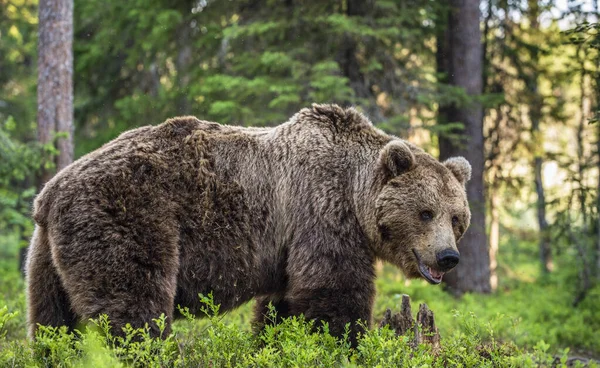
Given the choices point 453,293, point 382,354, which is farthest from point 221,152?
point 453,293

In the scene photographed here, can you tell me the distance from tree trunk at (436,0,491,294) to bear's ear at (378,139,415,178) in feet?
23.9

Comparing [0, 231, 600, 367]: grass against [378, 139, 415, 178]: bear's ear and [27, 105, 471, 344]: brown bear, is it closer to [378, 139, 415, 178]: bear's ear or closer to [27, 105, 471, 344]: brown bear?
[27, 105, 471, 344]: brown bear

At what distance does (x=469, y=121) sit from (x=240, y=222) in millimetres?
8592

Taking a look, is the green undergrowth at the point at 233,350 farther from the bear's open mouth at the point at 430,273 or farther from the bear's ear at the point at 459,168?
the bear's ear at the point at 459,168

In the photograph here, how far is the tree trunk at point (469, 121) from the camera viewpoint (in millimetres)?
13125

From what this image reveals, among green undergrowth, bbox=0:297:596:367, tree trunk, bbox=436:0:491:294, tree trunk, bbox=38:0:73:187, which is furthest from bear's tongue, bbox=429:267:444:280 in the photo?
tree trunk, bbox=436:0:491:294

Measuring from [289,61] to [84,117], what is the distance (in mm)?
7359

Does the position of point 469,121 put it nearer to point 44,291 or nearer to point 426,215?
point 426,215

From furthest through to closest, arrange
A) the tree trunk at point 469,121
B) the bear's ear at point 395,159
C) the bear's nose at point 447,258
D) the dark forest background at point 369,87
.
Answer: the tree trunk at point 469,121 < the dark forest background at point 369,87 < the bear's ear at point 395,159 < the bear's nose at point 447,258

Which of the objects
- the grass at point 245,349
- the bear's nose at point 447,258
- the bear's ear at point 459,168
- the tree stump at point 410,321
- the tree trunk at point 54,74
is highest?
the tree trunk at point 54,74

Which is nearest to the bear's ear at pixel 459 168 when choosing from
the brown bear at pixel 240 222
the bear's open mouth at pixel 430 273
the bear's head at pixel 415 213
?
the brown bear at pixel 240 222

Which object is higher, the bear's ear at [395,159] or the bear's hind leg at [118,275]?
the bear's ear at [395,159]

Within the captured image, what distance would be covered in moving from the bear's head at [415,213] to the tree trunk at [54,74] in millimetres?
6109

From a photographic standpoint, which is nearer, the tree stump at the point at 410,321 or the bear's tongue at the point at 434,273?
the bear's tongue at the point at 434,273
